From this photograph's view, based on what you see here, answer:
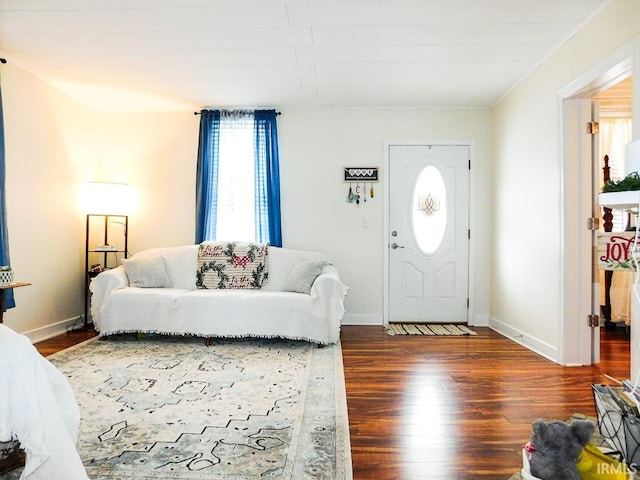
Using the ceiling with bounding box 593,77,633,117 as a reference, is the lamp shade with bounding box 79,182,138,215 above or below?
below

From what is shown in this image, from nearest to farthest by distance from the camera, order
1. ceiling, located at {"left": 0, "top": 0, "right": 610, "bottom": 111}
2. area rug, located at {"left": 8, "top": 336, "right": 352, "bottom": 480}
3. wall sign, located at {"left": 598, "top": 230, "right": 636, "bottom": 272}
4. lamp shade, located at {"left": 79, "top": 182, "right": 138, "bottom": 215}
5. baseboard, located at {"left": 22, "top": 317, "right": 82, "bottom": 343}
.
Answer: area rug, located at {"left": 8, "top": 336, "right": 352, "bottom": 480} < wall sign, located at {"left": 598, "top": 230, "right": 636, "bottom": 272} < ceiling, located at {"left": 0, "top": 0, "right": 610, "bottom": 111} < baseboard, located at {"left": 22, "top": 317, "right": 82, "bottom": 343} < lamp shade, located at {"left": 79, "top": 182, "right": 138, "bottom": 215}

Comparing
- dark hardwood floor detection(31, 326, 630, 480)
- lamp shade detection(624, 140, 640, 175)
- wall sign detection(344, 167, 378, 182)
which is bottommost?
dark hardwood floor detection(31, 326, 630, 480)

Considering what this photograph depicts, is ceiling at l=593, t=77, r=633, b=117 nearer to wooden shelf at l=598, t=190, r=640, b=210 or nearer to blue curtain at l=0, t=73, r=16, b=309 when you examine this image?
wooden shelf at l=598, t=190, r=640, b=210

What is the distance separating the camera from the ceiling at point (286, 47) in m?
2.74

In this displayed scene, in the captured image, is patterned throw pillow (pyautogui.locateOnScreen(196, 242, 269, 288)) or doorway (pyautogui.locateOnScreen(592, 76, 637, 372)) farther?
doorway (pyautogui.locateOnScreen(592, 76, 637, 372))

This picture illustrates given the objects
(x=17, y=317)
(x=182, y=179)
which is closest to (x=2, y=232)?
(x=17, y=317)

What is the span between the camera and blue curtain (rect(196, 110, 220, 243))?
4691mm

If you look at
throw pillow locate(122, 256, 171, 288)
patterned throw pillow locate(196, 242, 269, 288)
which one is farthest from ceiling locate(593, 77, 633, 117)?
throw pillow locate(122, 256, 171, 288)

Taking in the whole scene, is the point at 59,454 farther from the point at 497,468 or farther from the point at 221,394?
the point at 497,468

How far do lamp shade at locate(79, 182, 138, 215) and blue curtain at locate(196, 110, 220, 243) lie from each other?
2.61 feet

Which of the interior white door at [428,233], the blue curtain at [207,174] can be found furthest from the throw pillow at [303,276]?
the blue curtain at [207,174]

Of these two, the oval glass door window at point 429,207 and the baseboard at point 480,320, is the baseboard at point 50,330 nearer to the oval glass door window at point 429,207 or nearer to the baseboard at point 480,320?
the oval glass door window at point 429,207

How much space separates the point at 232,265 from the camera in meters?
4.31

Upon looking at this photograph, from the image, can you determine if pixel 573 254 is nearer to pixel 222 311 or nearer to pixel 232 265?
pixel 222 311
